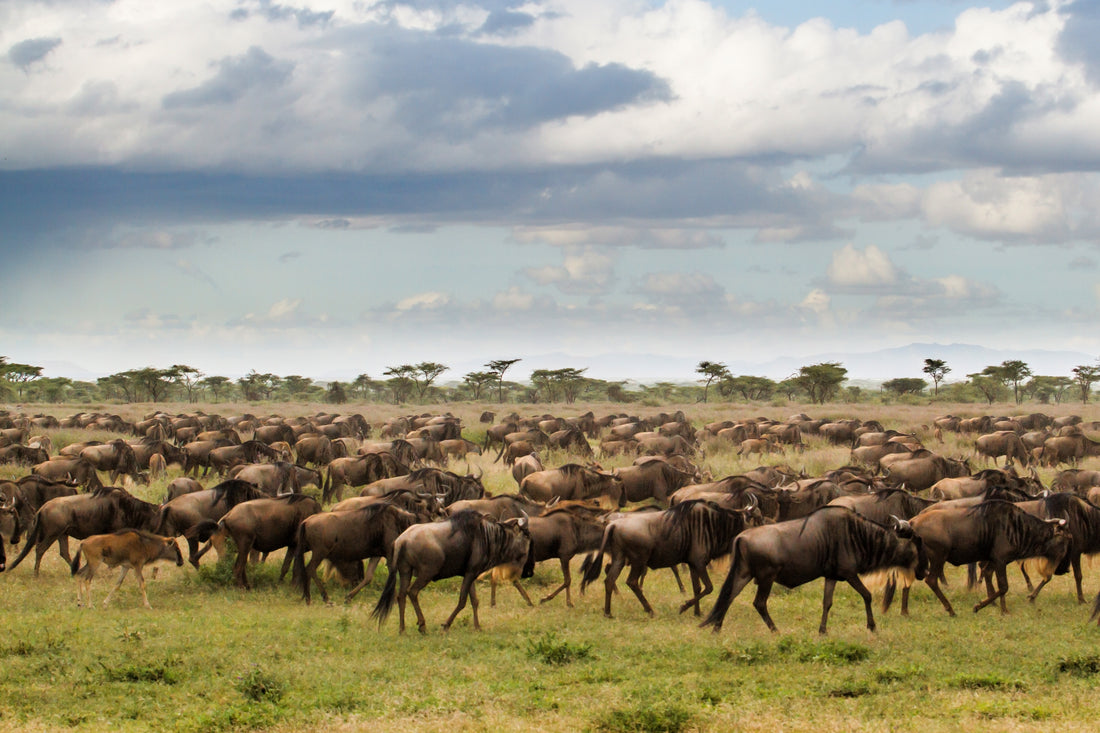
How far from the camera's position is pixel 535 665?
9898 mm

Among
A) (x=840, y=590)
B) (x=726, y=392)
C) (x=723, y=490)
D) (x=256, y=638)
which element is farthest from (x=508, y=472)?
(x=726, y=392)

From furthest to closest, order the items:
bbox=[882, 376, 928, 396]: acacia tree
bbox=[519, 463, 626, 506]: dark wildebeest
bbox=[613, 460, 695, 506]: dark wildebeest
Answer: bbox=[882, 376, 928, 396]: acacia tree
bbox=[613, 460, 695, 506]: dark wildebeest
bbox=[519, 463, 626, 506]: dark wildebeest

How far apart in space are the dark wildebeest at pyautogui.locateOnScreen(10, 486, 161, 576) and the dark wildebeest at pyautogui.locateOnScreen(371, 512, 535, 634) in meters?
5.00

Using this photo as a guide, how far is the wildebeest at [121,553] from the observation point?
12461mm

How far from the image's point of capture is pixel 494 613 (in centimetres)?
1273

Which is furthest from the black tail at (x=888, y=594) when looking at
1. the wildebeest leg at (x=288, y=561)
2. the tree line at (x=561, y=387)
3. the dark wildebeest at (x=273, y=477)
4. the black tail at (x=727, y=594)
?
the tree line at (x=561, y=387)

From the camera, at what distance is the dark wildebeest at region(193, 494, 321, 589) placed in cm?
1362

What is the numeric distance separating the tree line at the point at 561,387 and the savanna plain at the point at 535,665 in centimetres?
5929

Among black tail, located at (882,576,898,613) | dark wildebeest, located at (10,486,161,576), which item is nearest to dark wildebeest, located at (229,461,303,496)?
dark wildebeest, located at (10,486,161,576)

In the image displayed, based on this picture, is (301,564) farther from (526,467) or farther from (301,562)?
(526,467)

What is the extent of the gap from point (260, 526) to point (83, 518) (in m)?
2.85

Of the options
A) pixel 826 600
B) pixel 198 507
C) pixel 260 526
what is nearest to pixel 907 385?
pixel 198 507

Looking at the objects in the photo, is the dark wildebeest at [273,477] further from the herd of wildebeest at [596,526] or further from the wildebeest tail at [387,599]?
the wildebeest tail at [387,599]

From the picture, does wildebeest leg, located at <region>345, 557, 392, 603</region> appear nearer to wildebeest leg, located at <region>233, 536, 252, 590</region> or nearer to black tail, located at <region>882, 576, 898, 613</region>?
wildebeest leg, located at <region>233, 536, 252, 590</region>
